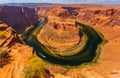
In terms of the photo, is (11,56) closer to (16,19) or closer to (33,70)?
(33,70)

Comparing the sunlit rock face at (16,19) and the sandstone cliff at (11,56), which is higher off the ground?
the sandstone cliff at (11,56)

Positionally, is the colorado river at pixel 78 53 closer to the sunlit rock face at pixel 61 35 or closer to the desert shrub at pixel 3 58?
the sunlit rock face at pixel 61 35

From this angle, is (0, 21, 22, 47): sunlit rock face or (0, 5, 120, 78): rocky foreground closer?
(0, 5, 120, 78): rocky foreground

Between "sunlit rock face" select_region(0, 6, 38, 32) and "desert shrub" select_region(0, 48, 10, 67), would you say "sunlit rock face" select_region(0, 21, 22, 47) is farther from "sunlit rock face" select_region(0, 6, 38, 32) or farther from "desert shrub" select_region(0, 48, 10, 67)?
"sunlit rock face" select_region(0, 6, 38, 32)

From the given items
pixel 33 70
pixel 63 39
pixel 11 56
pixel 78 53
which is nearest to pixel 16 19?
pixel 63 39

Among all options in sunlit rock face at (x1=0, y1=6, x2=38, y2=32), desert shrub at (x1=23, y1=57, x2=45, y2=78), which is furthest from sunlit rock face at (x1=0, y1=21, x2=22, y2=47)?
sunlit rock face at (x1=0, y1=6, x2=38, y2=32)

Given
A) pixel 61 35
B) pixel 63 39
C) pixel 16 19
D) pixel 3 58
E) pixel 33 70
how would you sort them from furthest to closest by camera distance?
pixel 16 19, pixel 61 35, pixel 63 39, pixel 3 58, pixel 33 70

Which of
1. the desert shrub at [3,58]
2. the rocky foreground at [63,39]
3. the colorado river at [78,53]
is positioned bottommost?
the colorado river at [78,53]

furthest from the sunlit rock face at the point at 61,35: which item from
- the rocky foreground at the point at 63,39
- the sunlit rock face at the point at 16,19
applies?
the sunlit rock face at the point at 16,19

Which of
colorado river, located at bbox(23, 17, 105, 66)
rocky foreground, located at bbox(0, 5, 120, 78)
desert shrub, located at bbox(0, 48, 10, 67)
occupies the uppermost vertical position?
desert shrub, located at bbox(0, 48, 10, 67)

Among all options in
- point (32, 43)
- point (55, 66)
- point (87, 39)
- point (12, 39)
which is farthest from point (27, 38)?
point (12, 39)

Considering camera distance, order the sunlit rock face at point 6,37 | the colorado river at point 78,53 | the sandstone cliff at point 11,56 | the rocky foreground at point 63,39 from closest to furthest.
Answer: the sandstone cliff at point 11,56, the rocky foreground at point 63,39, the sunlit rock face at point 6,37, the colorado river at point 78,53
